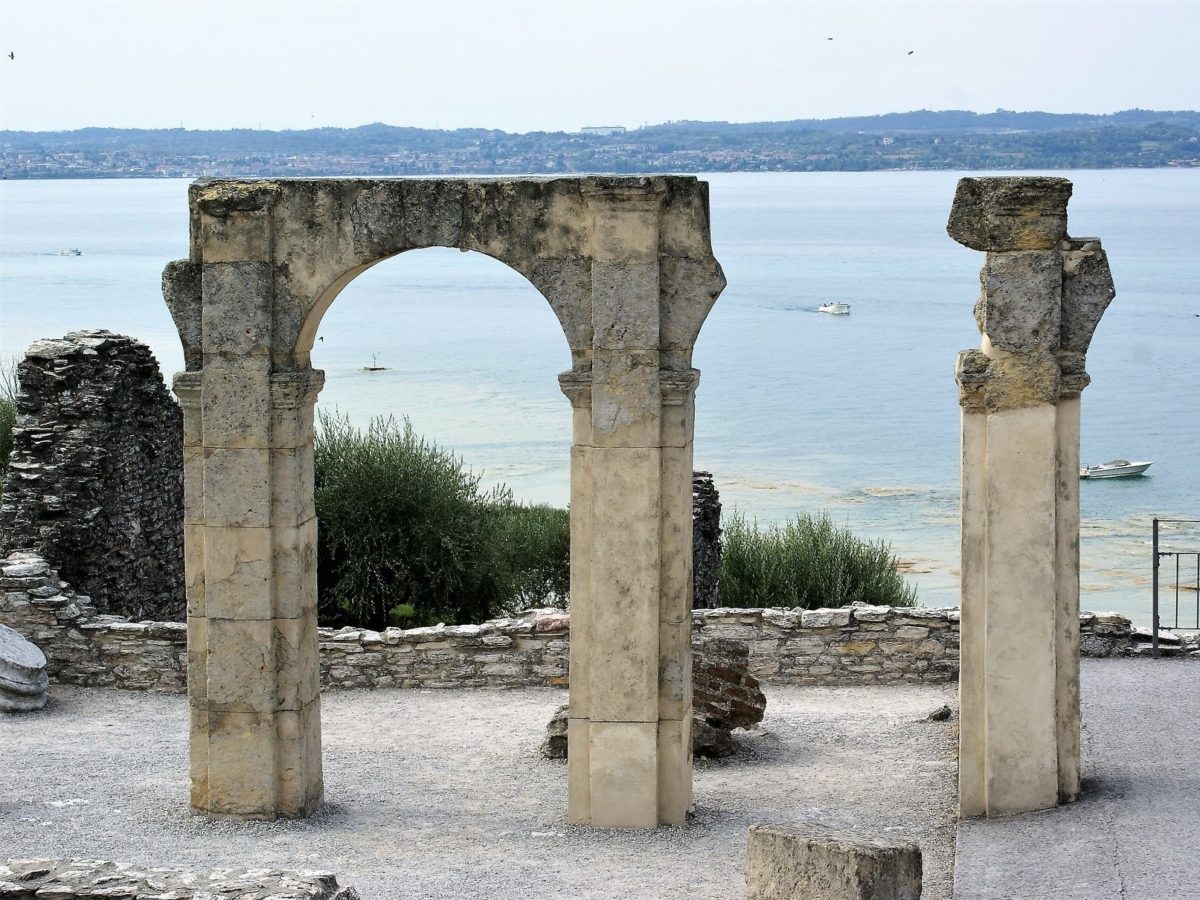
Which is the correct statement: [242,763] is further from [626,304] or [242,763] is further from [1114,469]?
[1114,469]

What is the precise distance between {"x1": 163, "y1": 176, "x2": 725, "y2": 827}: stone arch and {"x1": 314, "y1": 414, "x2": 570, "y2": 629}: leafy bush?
944 cm

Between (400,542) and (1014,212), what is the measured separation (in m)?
12.2

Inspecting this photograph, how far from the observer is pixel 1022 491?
1059 centimetres

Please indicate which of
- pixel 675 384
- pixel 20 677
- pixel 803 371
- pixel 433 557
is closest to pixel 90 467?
pixel 20 677

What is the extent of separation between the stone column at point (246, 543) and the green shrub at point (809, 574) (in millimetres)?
10351

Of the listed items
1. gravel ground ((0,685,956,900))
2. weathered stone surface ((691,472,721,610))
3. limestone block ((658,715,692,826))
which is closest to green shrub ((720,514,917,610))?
weathered stone surface ((691,472,721,610))

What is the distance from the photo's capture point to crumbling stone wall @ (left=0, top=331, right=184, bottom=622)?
16938mm

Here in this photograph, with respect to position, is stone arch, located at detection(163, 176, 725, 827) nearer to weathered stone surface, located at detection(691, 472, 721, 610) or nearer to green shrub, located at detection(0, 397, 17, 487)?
weathered stone surface, located at detection(691, 472, 721, 610)

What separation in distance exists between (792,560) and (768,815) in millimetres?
10229

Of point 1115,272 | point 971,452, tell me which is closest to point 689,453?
point 971,452

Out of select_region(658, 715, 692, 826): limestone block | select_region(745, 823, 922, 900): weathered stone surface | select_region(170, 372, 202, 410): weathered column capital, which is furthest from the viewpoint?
select_region(170, 372, 202, 410): weathered column capital

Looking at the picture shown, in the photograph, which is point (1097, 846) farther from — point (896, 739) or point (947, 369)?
point (947, 369)

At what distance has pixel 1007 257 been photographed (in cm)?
1055

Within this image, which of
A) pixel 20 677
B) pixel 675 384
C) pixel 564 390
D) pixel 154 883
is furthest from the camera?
pixel 20 677
